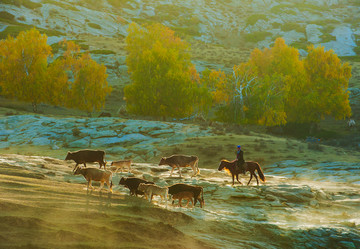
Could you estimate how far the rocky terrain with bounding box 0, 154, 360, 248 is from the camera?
6684mm

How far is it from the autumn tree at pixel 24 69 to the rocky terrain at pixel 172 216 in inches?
1282

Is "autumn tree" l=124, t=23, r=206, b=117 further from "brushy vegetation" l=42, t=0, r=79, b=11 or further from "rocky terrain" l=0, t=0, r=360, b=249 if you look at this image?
"brushy vegetation" l=42, t=0, r=79, b=11

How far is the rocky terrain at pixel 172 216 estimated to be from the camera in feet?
21.9

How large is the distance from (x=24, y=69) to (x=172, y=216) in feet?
142

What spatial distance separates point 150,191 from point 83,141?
19175 millimetres

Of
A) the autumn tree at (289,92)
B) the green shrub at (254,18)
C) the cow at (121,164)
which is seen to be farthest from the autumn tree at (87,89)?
the green shrub at (254,18)

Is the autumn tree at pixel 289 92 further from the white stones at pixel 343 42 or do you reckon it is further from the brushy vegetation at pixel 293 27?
the brushy vegetation at pixel 293 27

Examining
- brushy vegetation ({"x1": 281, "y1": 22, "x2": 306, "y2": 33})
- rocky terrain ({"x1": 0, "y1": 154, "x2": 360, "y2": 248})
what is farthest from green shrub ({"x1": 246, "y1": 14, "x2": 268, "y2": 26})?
rocky terrain ({"x1": 0, "y1": 154, "x2": 360, "y2": 248})

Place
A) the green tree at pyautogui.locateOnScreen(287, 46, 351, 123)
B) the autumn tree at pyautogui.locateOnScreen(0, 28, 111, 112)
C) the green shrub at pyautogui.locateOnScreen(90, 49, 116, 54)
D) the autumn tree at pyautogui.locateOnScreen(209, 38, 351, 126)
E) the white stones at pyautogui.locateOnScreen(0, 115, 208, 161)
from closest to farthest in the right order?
the white stones at pyautogui.locateOnScreen(0, 115, 208, 161) < the autumn tree at pyautogui.locateOnScreen(209, 38, 351, 126) < the green tree at pyautogui.locateOnScreen(287, 46, 351, 123) < the autumn tree at pyautogui.locateOnScreen(0, 28, 111, 112) < the green shrub at pyautogui.locateOnScreen(90, 49, 116, 54)

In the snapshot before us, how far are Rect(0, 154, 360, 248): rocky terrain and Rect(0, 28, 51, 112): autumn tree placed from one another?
3255cm

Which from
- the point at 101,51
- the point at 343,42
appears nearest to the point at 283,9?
the point at 343,42

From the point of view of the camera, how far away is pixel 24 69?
4588 centimetres

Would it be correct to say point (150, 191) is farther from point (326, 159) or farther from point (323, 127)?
point (323, 127)

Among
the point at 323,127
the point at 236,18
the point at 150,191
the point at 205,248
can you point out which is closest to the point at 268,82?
the point at 323,127
